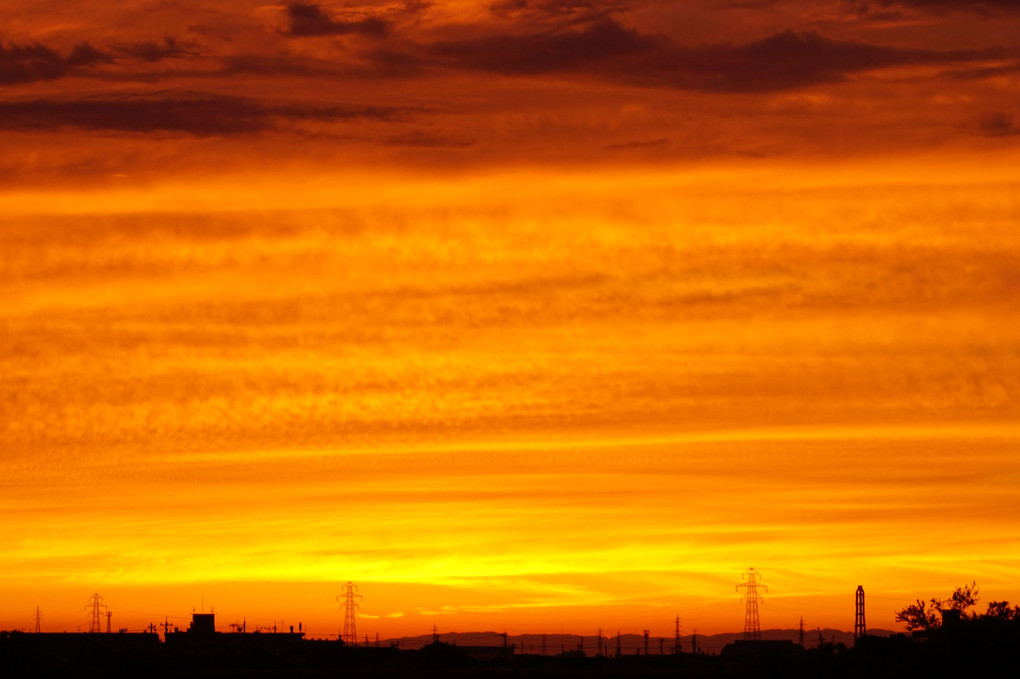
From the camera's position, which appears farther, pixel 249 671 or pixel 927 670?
pixel 249 671

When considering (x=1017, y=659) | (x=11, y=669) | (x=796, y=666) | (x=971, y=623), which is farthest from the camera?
(x=796, y=666)

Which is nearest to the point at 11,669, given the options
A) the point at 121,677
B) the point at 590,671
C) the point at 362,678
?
the point at 121,677

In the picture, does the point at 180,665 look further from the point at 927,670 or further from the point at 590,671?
Answer: the point at 927,670

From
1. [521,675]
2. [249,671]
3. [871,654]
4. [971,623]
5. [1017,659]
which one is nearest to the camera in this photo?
[1017,659]

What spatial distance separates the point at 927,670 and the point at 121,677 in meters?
66.7

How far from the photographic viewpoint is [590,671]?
634ft

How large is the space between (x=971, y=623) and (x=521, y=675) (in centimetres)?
6522

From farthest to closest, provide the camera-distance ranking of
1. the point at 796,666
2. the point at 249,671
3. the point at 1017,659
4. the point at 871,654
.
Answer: the point at 249,671
the point at 796,666
the point at 871,654
the point at 1017,659

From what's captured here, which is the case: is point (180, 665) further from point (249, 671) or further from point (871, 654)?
point (871, 654)

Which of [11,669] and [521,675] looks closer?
[11,669]

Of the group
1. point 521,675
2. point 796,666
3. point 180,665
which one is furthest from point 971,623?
point 180,665

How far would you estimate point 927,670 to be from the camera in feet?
374

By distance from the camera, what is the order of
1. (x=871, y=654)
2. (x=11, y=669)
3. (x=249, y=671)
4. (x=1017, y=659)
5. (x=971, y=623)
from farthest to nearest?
1. (x=249, y=671)
2. (x=871, y=654)
3. (x=11, y=669)
4. (x=971, y=623)
5. (x=1017, y=659)

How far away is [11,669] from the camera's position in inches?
5074
